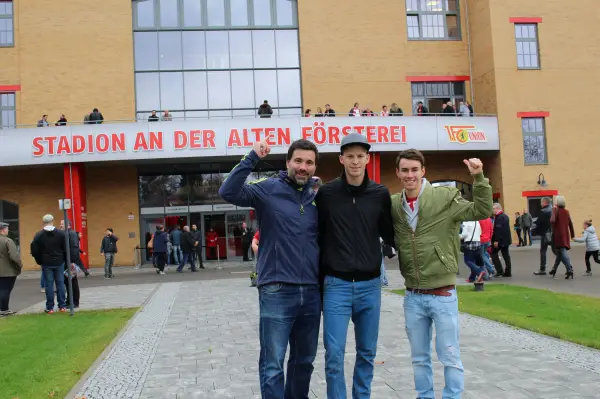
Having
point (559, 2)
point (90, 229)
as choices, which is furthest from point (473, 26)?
point (90, 229)

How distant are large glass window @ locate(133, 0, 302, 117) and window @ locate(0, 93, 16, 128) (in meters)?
5.55

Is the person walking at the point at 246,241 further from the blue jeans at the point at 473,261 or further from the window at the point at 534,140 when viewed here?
the window at the point at 534,140

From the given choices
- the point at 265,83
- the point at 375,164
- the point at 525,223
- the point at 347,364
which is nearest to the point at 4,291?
the point at 347,364

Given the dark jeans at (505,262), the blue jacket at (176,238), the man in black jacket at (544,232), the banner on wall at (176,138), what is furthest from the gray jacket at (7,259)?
the banner on wall at (176,138)

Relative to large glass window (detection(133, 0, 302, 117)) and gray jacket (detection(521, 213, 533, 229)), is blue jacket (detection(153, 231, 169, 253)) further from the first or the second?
gray jacket (detection(521, 213, 533, 229))

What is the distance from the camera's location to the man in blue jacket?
3740 mm

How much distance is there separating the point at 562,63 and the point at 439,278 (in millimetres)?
27223

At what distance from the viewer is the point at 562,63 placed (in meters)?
27.5

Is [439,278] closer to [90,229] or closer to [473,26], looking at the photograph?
[90,229]

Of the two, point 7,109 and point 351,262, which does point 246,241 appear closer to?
point 7,109

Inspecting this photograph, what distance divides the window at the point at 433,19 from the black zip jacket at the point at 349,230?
1042 inches

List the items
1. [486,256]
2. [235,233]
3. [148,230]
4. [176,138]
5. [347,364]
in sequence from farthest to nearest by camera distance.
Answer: [235,233], [148,230], [176,138], [486,256], [347,364]

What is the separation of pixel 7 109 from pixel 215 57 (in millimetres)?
9697

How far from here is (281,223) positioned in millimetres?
3795
